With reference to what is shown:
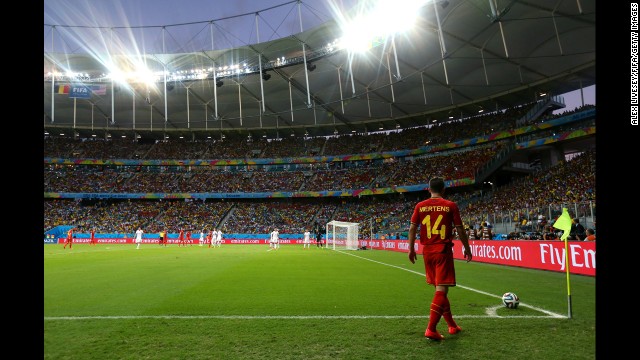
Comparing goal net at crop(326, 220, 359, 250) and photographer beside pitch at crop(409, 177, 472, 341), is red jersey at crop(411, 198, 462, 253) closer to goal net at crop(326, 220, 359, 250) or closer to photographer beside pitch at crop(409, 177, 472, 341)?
photographer beside pitch at crop(409, 177, 472, 341)

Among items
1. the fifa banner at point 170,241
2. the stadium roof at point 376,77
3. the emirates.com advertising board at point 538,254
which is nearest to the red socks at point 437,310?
the emirates.com advertising board at point 538,254

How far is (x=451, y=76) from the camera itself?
43.1 m

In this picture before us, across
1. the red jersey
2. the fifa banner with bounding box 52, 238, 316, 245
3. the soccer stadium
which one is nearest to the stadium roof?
the soccer stadium

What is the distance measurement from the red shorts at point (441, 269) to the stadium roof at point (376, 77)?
2420 centimetres

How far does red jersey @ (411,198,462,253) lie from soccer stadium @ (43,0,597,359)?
119 cm

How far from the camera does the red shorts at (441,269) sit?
200 inches

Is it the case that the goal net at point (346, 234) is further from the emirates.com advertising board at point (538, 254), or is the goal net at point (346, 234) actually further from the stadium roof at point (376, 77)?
the emirates.com advertising board at point (538, 254)

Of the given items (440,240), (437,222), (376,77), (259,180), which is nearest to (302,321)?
(440,240)

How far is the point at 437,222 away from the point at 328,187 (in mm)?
52433

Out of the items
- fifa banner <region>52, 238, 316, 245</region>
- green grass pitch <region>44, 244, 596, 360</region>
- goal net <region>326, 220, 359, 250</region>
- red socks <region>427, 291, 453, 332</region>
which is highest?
red socks <region>427, 291, 453, 332</region>

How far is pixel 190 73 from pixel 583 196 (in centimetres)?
4231

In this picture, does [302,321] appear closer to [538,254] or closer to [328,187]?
[538,254]

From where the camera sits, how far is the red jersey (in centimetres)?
521
